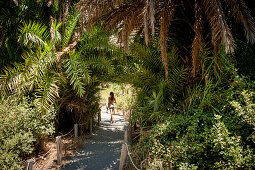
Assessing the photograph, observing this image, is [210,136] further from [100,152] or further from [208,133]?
[100,152]

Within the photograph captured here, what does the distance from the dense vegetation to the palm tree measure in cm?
2

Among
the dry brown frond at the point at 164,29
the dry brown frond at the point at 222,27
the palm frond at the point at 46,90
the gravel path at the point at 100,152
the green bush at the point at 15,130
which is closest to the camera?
the dry brown frond at the point at 222,27

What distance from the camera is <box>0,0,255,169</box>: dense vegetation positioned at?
3.29 meters

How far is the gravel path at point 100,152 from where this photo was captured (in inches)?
216

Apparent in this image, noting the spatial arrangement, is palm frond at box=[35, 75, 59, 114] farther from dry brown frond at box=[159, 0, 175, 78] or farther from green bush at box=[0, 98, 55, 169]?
dry brown frond at box=[159, 0, 175, 78]

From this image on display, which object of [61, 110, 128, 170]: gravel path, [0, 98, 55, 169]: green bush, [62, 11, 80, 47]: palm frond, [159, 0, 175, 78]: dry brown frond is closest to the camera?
[159, 0, 175, 78]: dry brown frond

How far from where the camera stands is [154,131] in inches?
151

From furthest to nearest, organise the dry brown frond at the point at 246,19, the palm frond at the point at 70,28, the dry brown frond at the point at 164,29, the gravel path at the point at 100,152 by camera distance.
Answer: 1. the palm frond at the point at 70,28
2. the gravel path at the point at 100,152
3. the dry brown frond at the point at 164,29
4. the dry brown frond at the point at 246,19

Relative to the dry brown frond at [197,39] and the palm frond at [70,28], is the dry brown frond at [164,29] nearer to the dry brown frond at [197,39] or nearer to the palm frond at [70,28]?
the dry brown frond at [197,39]

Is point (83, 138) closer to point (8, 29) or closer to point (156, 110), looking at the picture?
point (156, 110)

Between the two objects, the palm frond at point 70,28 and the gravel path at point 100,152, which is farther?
the palm frond at point 70,28

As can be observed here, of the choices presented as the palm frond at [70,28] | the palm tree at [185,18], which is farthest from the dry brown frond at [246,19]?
the palm frond at [70,28]

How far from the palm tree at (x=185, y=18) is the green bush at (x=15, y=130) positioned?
3.18 meters

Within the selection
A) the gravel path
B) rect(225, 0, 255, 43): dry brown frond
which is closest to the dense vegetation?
rect(225, 0, 255, 43): dry brown frond
